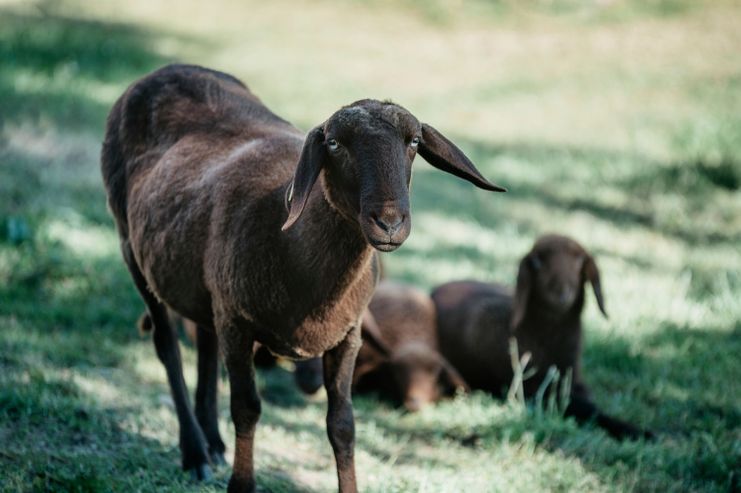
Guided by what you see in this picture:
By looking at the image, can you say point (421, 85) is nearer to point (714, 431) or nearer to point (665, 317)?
point (665, 317)

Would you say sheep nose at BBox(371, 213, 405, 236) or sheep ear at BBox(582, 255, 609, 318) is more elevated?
sheep nose at BBox(371, 213, 405, 236)

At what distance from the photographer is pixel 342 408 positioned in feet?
12.7

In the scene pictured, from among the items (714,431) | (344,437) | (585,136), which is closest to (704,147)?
(585,136)

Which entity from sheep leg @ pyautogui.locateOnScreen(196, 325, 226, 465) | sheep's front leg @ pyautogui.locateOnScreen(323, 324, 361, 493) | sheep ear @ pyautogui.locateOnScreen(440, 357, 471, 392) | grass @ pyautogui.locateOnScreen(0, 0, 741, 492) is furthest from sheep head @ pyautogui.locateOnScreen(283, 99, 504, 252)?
sheep ear @ pyautogui.locateOnScreen(440, 357, 471, 392)

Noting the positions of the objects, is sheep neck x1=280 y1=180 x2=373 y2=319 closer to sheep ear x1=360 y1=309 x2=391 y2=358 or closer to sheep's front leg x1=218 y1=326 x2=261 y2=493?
sheep's front leg x1=218 y1=326 x2=261 y2=493

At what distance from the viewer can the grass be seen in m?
4.80

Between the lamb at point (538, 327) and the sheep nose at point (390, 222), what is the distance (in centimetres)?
312

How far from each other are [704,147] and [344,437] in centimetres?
935

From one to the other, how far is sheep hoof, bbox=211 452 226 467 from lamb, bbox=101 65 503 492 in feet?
0.04

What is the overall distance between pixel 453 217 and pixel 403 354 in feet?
13.5

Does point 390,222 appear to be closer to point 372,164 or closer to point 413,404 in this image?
point 372,164

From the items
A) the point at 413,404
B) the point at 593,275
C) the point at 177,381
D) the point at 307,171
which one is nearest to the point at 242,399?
the point at 177,381

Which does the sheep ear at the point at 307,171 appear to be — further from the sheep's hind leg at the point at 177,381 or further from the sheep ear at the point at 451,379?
the sheep ear at the point at 451,379

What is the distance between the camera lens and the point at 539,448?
16.7ft
